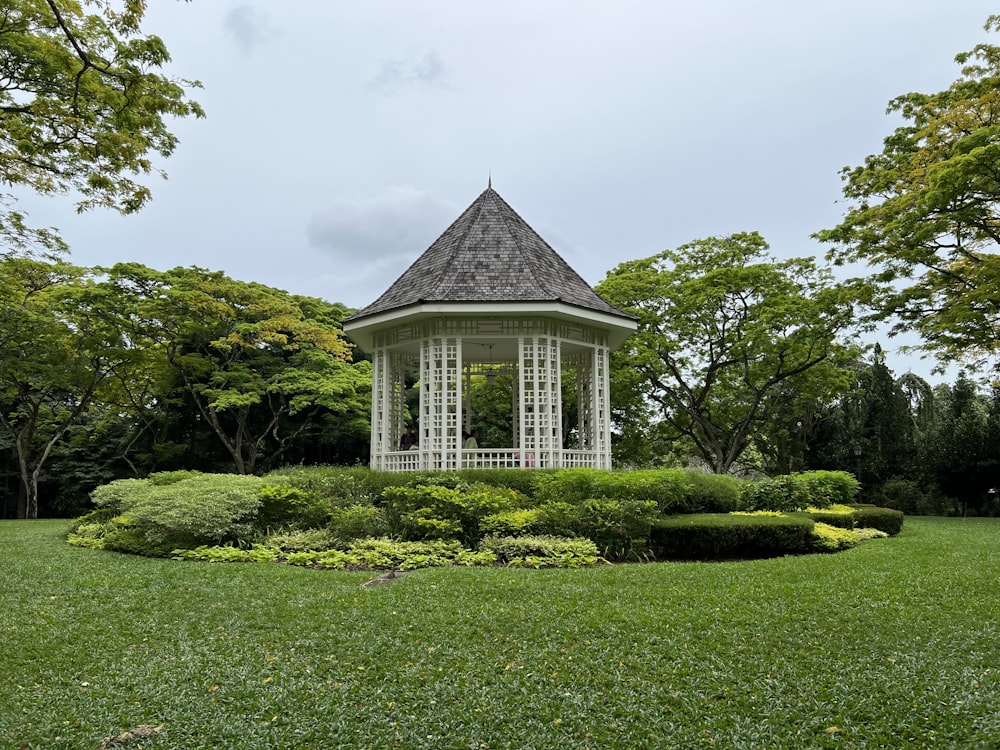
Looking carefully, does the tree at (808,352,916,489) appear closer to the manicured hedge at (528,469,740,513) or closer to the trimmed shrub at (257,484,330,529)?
the manicured hedge at (528,469,740,513)

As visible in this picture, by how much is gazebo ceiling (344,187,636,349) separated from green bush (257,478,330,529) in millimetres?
3958

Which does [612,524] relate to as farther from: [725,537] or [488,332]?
[488,332]

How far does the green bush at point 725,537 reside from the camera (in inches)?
398

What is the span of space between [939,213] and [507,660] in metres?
15.2

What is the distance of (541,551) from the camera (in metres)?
9.55

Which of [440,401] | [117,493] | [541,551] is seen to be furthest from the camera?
[440,401]

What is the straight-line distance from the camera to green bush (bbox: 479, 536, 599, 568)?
9.07 metres

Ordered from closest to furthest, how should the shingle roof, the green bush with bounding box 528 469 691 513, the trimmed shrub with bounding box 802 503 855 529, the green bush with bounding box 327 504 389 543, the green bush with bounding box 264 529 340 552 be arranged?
1. the green bush with bounding box 264 529 340 552
2. the green bush with bounding box 327 504 389 543
3. the green bush with bounding box 528 469 691 513
4. the trimmed shrub with bounding box 802 503 855 529
5. the shingle roof

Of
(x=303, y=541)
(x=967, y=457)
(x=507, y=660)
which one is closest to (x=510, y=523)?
(x=303, y=541)

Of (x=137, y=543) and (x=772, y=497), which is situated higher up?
(x=772, y=497)

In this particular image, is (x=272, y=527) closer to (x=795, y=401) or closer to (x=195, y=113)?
(x=195, y=113)

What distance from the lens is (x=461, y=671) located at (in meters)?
4.98

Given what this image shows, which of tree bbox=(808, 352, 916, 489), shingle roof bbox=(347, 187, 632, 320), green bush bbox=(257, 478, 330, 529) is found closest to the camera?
green bush bbox=(257, 478, 330, 529)

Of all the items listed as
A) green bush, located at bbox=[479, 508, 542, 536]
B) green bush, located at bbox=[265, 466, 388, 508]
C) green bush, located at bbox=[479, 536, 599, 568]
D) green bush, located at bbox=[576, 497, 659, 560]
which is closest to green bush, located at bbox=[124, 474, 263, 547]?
green bush, located at bbox=[265, 466, 388, 508]
